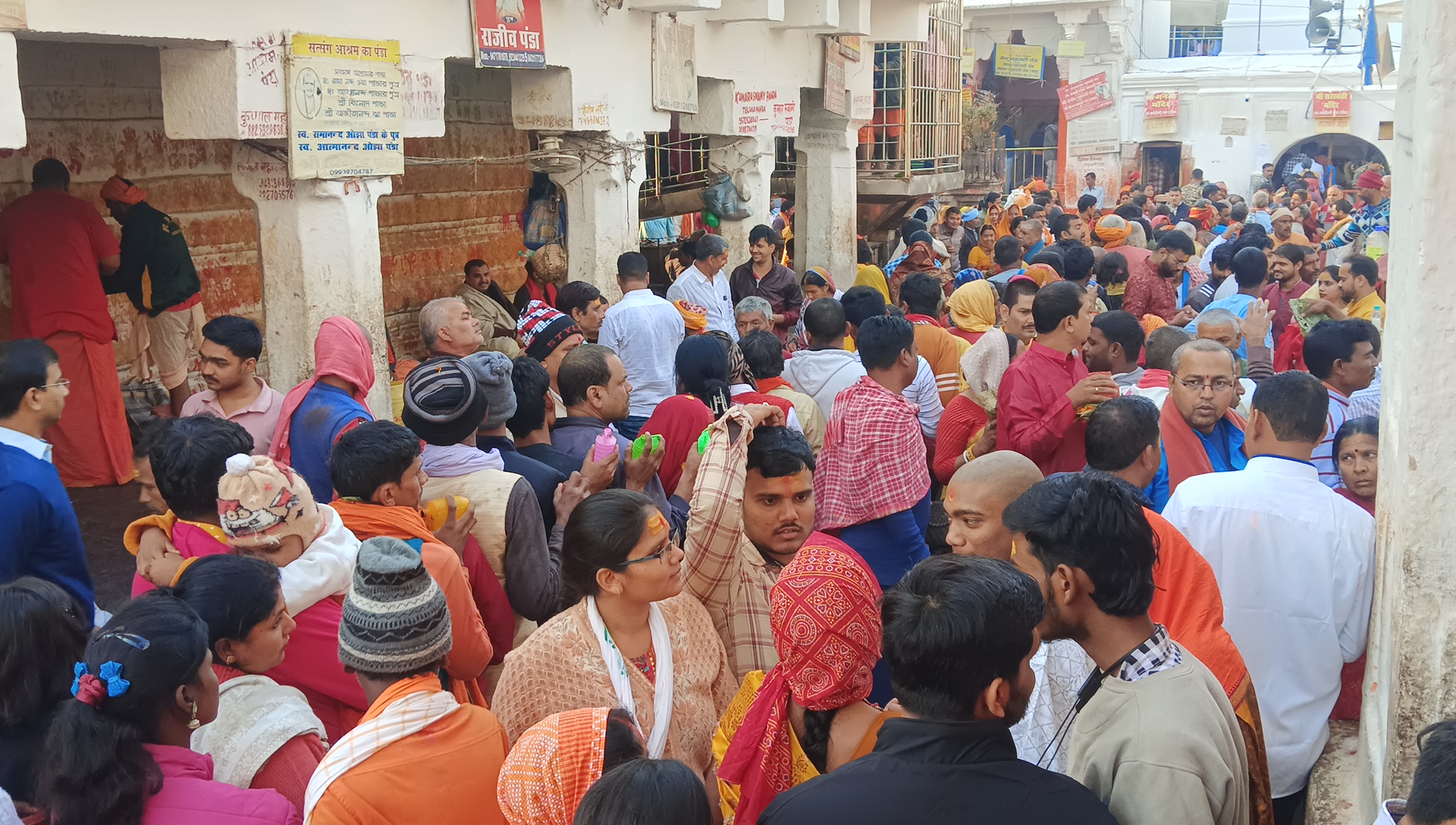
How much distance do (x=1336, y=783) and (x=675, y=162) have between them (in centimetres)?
1019

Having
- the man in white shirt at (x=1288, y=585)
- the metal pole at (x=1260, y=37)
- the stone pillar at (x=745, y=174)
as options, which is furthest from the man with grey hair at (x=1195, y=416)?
the metal pole at (x=1260, y=37)

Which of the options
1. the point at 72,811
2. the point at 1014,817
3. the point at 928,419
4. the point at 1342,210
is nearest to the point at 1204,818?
the point at 1014,817

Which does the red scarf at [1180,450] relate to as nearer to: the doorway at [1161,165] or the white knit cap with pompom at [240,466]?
the white knit cap with pompom at [240,466]

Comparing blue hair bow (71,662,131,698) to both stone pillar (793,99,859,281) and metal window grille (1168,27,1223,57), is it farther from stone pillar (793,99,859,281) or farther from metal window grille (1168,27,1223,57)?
metal window grille (1168,27,1223,57)

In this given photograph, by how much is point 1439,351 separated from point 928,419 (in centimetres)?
325

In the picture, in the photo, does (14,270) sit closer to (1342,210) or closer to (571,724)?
(571,724)

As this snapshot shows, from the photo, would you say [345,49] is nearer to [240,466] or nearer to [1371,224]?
[240,466]

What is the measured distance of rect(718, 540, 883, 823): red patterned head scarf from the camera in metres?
2.21

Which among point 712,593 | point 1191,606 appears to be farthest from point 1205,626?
point 712,593

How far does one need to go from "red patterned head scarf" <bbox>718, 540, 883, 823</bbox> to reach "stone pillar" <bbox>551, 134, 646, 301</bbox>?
6.23 metres

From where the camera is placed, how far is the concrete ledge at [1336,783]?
2971 mm

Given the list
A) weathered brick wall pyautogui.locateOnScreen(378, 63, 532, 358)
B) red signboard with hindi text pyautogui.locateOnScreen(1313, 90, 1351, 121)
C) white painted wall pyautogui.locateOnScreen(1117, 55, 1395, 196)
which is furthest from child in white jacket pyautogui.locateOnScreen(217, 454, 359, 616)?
red signboard with hindi text pyautogui.locateOnScreen(1313, 90, 1351, 121)

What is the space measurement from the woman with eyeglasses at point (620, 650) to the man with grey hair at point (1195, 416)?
2.04 metres

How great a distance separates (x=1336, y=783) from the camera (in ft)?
10.2
